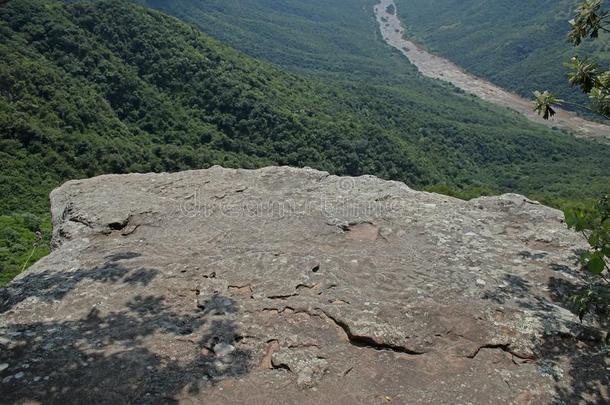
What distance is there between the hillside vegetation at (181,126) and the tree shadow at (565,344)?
73.5ft

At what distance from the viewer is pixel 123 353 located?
6273 millimetres

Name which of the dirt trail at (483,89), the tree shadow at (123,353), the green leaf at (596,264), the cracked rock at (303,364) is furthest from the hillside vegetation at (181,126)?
the green leaf at (596,264)

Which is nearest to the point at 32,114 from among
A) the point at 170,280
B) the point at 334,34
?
the point at 170,280

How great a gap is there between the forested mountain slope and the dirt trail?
3201 millimetres

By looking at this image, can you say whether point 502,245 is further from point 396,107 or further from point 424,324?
point 396,107

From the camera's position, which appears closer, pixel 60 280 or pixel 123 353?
pixel 123 353

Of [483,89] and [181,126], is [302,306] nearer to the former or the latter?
[181,126]

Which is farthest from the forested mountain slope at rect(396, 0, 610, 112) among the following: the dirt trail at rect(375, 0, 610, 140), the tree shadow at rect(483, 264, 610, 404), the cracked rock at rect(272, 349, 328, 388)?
the cracked rock at rect(272, 349, 328, 388)

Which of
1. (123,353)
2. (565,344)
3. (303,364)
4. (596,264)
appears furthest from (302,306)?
(596,264)

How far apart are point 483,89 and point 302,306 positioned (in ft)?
466

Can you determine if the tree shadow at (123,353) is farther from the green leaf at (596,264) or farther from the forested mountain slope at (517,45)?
the forested mountain slope at (517,45)

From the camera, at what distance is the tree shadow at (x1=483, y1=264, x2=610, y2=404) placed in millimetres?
5867

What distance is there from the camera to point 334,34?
188250 millimetres

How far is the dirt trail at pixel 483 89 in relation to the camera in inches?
4114
